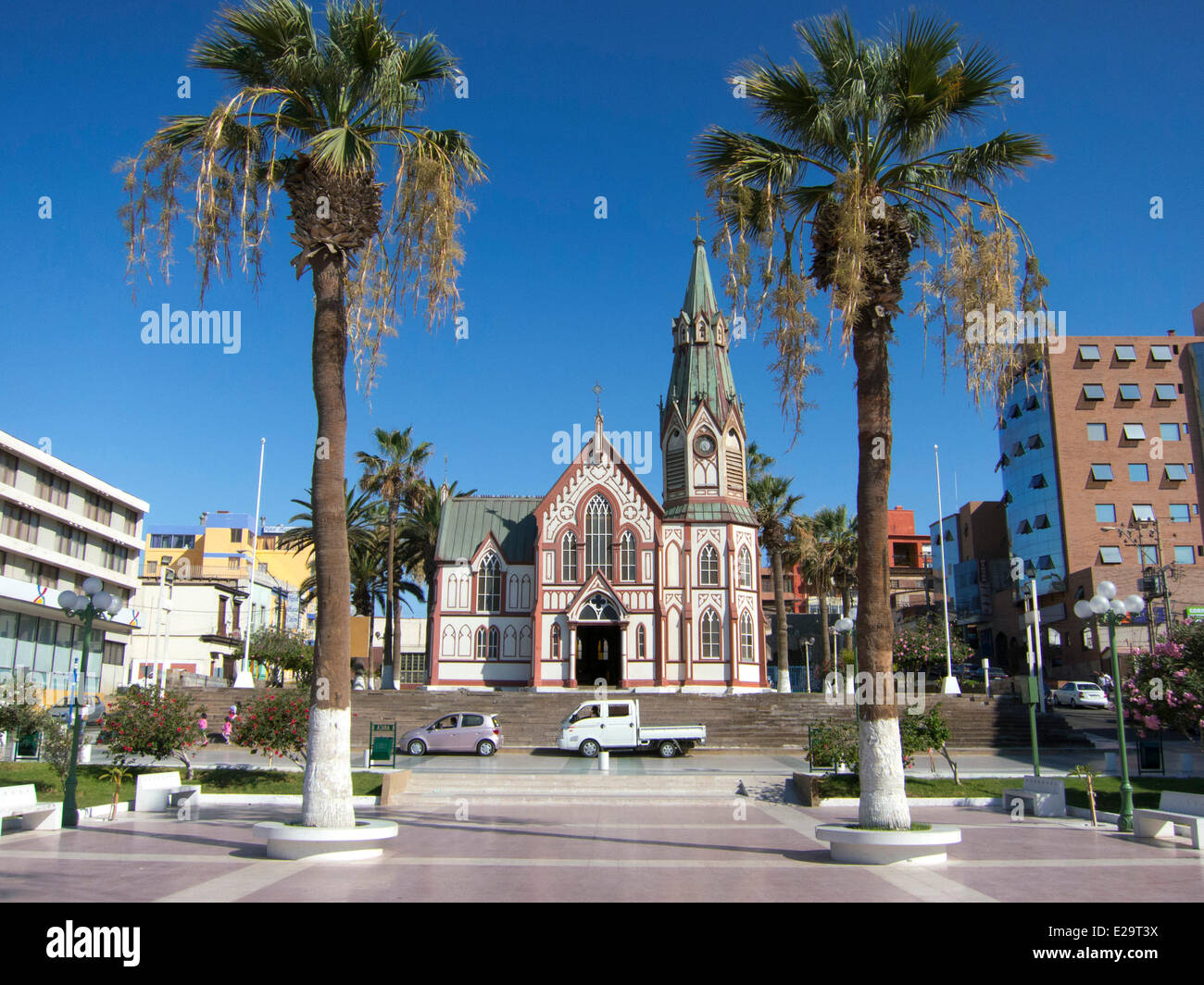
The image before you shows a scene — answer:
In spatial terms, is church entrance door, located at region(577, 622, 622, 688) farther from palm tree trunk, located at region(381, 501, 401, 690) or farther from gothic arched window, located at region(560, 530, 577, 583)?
palm tree trunk, located at region(381, 501, 401, 690)

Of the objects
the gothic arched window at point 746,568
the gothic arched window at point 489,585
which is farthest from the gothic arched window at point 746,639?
the gothic arched window at point 489,585

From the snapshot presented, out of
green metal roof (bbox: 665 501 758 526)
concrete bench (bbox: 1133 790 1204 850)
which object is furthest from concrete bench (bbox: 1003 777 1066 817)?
green metal roof (bbox: 665 501 758 526)

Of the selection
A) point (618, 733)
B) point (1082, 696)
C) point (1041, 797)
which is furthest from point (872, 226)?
point (1082, 696)

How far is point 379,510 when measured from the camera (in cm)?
5559

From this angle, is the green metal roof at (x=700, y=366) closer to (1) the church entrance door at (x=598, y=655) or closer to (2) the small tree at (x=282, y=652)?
(1) the church entrance door at (x=598, y=655)

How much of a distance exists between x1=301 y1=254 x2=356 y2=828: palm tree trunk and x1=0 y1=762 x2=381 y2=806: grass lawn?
867 centimetres

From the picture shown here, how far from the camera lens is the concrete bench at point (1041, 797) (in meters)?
19.4

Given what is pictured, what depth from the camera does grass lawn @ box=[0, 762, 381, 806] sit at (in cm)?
2098

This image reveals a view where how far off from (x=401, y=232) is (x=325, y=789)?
7.90m

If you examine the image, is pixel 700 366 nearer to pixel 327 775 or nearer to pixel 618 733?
pixel 618 733

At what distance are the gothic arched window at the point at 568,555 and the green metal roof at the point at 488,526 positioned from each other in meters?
2.97

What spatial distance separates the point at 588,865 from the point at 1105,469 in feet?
206
